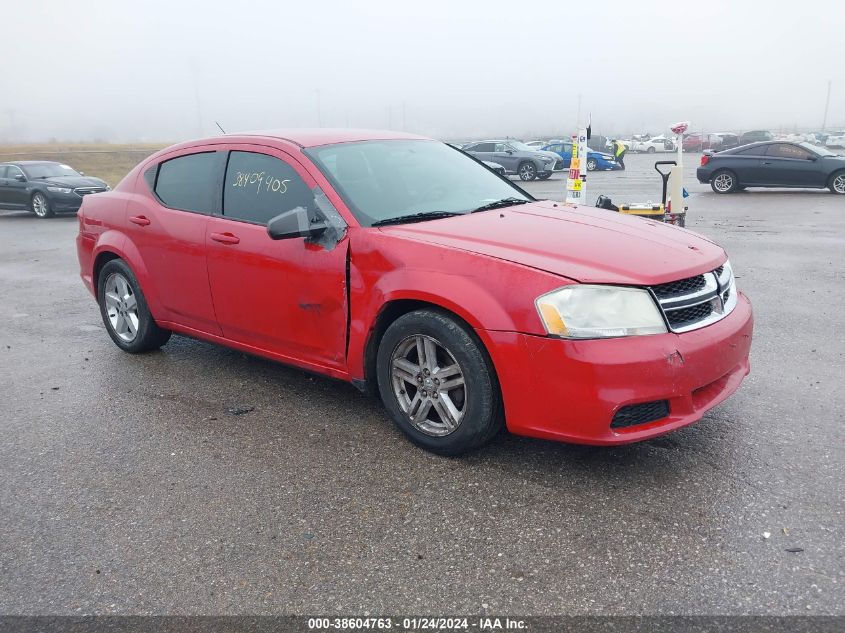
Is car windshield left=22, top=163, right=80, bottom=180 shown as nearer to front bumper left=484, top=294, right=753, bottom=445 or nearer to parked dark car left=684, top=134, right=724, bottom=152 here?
front bumper left=484, top=294, right=753, bottom=445

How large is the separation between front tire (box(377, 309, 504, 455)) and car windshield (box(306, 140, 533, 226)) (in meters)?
0.72

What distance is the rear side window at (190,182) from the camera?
476 centimetres

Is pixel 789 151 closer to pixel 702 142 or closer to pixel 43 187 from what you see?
pixel 43 187

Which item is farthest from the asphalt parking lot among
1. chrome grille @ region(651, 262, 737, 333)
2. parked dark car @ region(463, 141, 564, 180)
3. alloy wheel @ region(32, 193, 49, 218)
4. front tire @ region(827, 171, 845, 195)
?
parked dark car @ region(463, 141, 564, 180)

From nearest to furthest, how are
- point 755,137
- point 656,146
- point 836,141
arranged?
1. point 755,137
2. point 836,141
3. point 656,146

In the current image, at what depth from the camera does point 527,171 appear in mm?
27953

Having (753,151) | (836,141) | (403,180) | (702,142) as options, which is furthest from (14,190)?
(836,141)

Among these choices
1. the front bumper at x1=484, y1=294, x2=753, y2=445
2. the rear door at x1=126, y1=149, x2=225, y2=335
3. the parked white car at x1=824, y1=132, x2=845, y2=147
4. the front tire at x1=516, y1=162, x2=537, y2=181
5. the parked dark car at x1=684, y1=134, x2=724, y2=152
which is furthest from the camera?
the parked dark car at x1=684, y1=134, x2=724, y2=152

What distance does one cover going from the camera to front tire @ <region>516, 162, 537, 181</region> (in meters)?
27.8

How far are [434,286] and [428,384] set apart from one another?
0.51 meters

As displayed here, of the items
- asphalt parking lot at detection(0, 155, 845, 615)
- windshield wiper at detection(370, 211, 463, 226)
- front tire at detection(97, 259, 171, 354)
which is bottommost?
asphalt parking lot at detection(0, 155, 845, 615)

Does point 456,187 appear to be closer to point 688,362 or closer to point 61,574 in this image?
point 688,362

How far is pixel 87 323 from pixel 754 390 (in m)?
5.67

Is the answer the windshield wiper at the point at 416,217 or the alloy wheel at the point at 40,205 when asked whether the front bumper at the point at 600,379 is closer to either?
the windshield wiper at the point at 416,217
